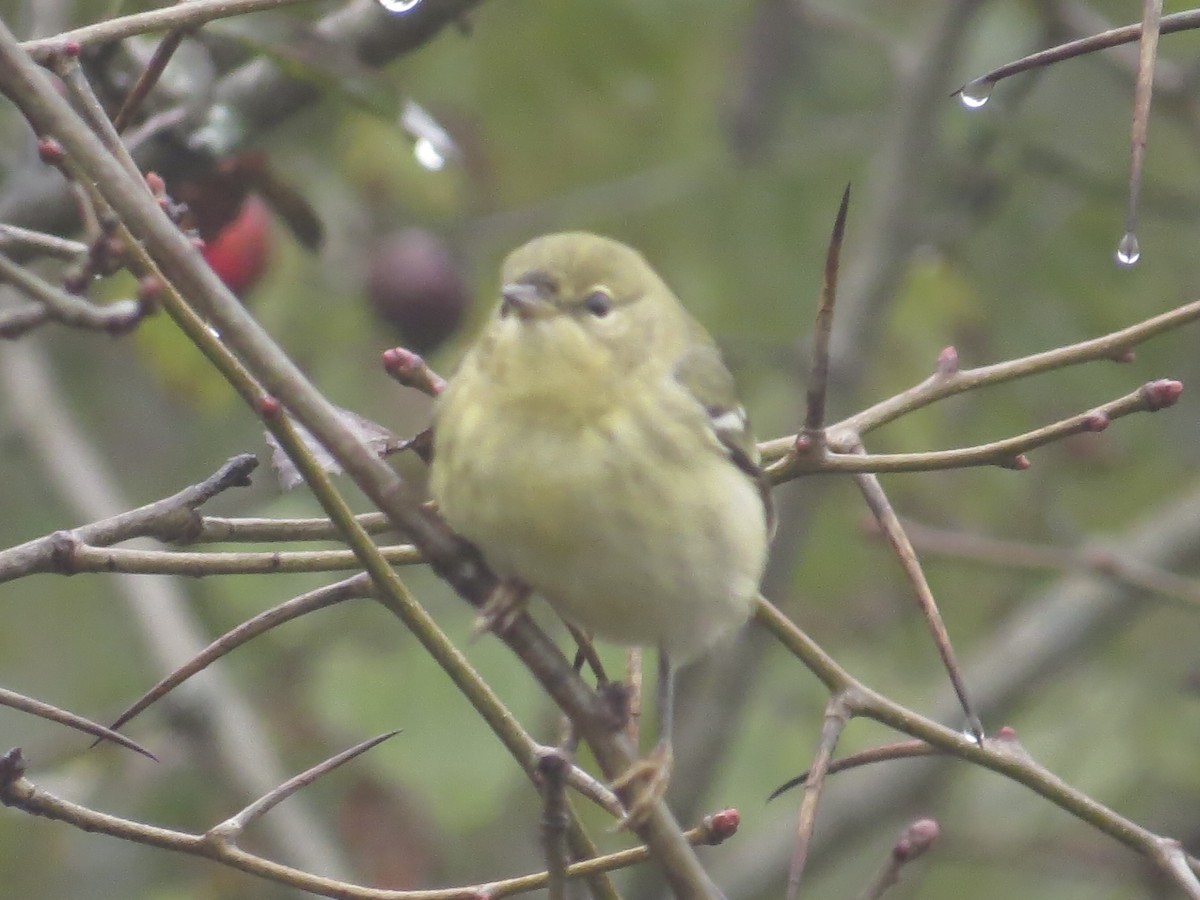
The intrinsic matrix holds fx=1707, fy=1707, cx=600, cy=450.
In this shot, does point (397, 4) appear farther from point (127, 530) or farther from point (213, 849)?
point (213, 849)

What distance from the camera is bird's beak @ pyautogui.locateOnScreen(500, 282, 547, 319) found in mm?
2291

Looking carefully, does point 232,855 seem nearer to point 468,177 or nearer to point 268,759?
point 268,759

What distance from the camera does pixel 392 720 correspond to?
430 cm

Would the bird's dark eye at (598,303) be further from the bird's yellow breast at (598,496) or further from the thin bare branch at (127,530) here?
the thin bare branch at (127,530)

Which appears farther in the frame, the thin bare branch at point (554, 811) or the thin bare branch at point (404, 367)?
the thin bare branch at point (404, 367)

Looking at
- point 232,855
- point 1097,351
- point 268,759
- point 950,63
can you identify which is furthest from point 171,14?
point 268,759

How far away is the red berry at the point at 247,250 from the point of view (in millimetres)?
3883

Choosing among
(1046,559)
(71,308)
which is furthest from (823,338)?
(1046,559)

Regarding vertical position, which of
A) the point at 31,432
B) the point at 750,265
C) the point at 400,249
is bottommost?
the point at 750,265

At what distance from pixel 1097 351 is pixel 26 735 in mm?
4704

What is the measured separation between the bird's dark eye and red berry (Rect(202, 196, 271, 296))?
5.12 feet

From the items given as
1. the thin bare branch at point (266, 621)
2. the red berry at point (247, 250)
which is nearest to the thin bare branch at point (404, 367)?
the thin bare branch at point (266, 621)

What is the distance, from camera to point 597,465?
7.04 ft

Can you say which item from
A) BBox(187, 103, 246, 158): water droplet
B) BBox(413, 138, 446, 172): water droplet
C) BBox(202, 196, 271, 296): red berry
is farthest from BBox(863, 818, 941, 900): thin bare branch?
BBox(202, 196, 271, 296): red berry
